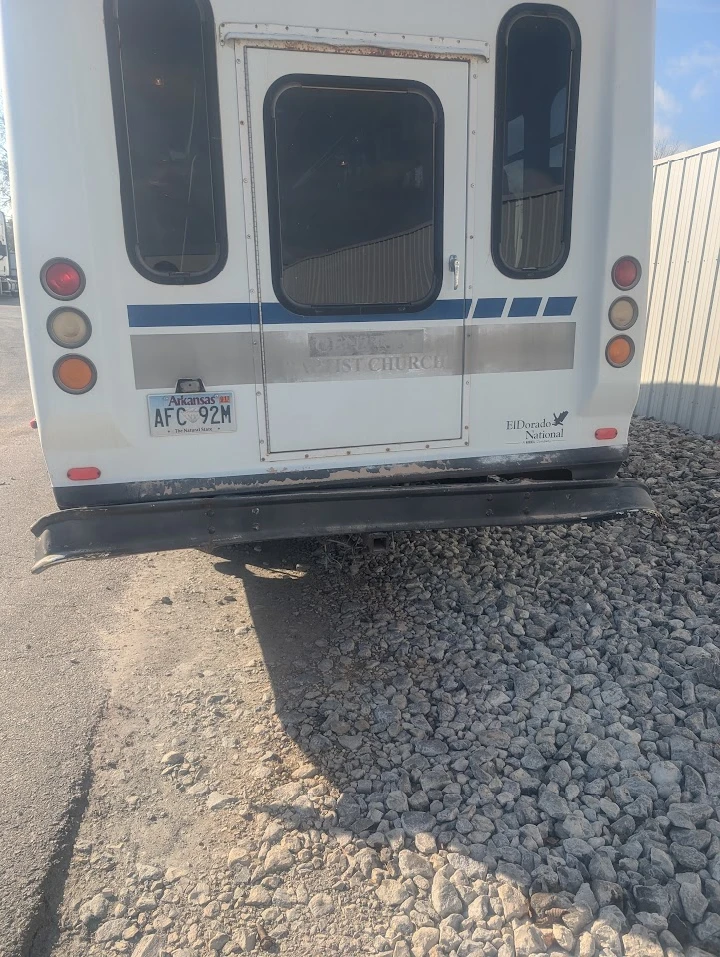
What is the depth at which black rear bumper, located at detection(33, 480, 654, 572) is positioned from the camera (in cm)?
306

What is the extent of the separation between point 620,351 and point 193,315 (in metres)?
1.99

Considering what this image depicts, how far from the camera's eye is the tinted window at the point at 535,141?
10.5 ft

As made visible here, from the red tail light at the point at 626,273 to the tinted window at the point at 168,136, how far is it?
1.82 metres

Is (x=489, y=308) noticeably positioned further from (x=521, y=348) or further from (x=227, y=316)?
(x=227, y=316)

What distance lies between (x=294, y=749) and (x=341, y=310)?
6.09 feet

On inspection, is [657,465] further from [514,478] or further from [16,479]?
[16,479]

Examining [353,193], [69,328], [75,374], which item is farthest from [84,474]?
[353,193]

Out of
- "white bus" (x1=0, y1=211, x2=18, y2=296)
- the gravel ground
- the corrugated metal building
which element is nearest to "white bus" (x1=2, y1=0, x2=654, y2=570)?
the gravel ground

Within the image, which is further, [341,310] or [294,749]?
[341,310]

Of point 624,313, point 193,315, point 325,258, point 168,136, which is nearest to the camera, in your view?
point 168,136

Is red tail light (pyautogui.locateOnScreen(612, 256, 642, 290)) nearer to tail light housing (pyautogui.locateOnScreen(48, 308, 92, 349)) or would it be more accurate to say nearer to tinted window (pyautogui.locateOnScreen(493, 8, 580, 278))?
Result: tinted window (pyautogui.locateOnScreen(493, 8, 580, 278))

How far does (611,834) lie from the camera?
7.97 feet

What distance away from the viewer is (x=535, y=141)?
331cm

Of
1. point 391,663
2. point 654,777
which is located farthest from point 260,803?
point 654,777
